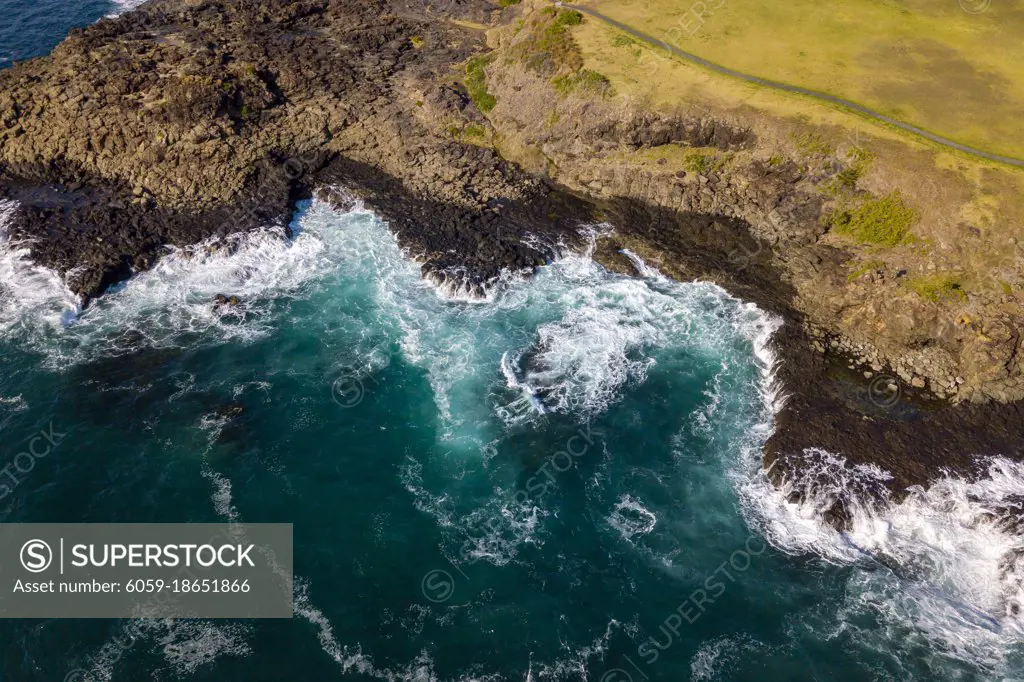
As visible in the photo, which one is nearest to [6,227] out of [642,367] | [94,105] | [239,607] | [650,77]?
[94,105]

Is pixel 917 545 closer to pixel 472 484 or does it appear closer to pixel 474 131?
pixel 472 484

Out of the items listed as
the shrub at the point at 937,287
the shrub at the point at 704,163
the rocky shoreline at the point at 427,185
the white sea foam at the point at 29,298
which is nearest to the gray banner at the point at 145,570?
the white sea foam at the point at 29,298

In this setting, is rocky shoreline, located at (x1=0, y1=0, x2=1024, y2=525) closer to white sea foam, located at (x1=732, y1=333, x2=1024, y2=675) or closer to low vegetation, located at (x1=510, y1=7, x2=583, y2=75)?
white sea foam, located at (x1=732, y1=333, x2=1024, y2=675)

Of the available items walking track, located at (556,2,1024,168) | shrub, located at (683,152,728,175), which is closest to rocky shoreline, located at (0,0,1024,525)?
shrub, located at (683,152,728,175)

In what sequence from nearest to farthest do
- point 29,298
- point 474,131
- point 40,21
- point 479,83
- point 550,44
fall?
point 29,298, point 474,131, point 550,44, point 479,83, point 40,21

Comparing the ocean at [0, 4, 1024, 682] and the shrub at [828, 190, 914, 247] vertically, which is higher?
the shrub at [828, 190, 914, 247]

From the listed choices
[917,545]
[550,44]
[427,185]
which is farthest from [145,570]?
[550,44]

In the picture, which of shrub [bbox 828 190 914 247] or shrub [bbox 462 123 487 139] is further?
shrub [bbox 462 123 487 139]

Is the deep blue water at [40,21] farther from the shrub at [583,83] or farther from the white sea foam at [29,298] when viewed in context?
the shrub at [583,83]
